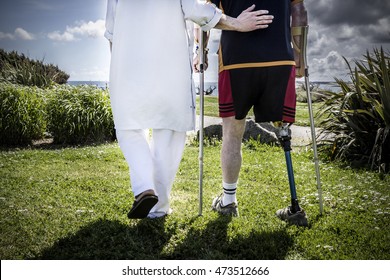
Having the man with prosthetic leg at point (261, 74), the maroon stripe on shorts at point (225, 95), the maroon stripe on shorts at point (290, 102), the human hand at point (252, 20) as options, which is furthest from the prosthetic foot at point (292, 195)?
the human hand at point (252, 20)

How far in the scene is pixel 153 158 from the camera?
315 centimetres

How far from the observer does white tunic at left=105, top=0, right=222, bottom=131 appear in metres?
2.84

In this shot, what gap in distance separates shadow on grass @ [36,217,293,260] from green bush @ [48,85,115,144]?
14.2 ft

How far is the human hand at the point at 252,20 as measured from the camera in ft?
9.41

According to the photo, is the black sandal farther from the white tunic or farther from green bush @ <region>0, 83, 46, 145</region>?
green bush @ <region>0, 83, 46, 145</region>

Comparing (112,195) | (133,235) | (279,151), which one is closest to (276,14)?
(133,235)

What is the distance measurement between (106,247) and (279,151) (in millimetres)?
4192

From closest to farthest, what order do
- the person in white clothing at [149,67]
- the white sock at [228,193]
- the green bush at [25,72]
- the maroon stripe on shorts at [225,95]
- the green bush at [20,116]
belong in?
1. the person in white clothing at [149,67]
2. the maroon stripe on shorts at [225,95]
3. the white sock at [228,193]
4. the green bush at [20,116]
5. the green bush at [25,72]

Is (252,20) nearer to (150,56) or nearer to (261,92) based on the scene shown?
(261,92)

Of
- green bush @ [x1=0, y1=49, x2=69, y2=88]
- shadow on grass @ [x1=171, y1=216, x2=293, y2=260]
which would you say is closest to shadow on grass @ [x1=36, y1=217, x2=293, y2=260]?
shadow on grass @ [x1=171, y1=216, x2=293, y2=260]

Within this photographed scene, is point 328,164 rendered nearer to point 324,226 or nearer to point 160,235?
point 324,226

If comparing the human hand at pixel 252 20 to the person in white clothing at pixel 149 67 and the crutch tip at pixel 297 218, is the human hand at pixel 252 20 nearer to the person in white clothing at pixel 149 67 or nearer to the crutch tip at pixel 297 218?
the person in white clothing at pixel 149 67
